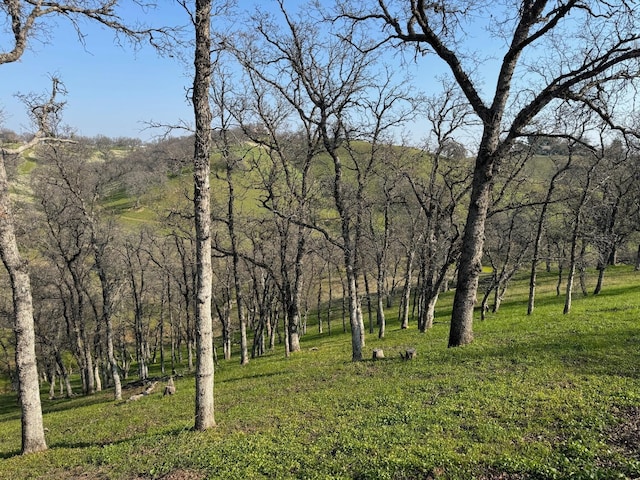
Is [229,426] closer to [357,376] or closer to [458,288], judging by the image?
[357,376]

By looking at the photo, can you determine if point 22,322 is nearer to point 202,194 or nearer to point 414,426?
point 202,194

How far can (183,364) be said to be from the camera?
159 feet

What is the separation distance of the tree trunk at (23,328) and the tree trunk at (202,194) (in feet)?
14.6

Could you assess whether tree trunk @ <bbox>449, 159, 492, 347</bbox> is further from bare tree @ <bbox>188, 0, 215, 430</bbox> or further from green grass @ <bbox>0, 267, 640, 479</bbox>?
bare tree @ <bbox>188, 0, 215, 430</bbox>

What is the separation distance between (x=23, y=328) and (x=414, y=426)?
917cm

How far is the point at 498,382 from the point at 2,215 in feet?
39.9

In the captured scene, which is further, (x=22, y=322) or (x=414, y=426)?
(x=22, y=322)

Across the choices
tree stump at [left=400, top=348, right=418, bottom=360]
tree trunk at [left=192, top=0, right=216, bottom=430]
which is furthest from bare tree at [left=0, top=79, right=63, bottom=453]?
tree stump at [left=400, top=348, right=418, bottom=360]

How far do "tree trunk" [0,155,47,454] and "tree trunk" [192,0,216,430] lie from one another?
14.6ft

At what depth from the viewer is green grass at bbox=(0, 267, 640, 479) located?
6.04 metres

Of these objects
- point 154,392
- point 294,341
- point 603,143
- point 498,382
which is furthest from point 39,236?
point 603,143

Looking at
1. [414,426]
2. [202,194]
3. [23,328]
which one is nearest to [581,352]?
[414,426]

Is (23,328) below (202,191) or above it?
below

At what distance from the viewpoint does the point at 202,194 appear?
26.8ft
